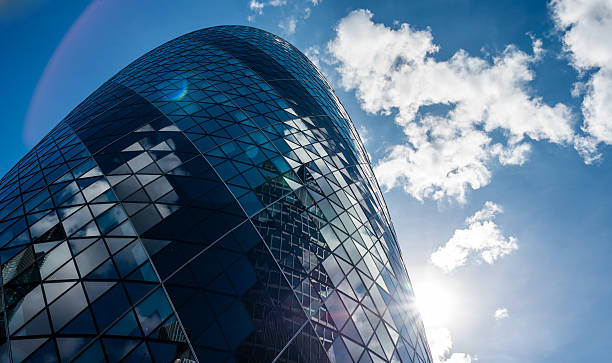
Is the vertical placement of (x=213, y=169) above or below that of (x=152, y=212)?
above

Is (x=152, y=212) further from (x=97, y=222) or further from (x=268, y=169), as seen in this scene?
(x=268, y=169)

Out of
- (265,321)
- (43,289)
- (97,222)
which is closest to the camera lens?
(43,289)

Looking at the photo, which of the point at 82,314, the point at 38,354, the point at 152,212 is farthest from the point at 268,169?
the point at 38,354

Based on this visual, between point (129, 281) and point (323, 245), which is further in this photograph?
point (323, 245)

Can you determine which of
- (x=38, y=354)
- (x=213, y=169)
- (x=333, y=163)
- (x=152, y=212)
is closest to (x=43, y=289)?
(x=38, y=354)

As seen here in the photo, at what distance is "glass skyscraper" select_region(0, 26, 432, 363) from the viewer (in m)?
10.2

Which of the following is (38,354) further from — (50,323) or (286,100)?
(286,100)

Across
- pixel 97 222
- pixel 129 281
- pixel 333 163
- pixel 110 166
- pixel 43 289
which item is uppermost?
pixel 333 163

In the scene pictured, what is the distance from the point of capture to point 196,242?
1295cm

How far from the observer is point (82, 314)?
32.9 ft

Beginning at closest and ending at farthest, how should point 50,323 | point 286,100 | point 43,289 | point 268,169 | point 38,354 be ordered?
1. point 38,354
2. point 50,323
3. point 43,289
4. point 268,169
5. point 286,100

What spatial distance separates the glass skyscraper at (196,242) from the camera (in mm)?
10164

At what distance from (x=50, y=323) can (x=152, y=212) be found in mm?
5238

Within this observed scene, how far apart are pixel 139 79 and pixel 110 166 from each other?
1648 cm
